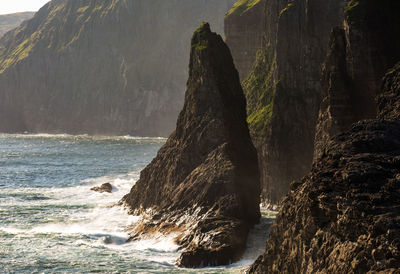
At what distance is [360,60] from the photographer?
4134 centimetres

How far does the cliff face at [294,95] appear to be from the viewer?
5519 cm

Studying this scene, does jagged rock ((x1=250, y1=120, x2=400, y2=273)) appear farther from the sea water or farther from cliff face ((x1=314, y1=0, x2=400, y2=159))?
cliff face ((x1=314, y1=0, x2=400, y2=159))

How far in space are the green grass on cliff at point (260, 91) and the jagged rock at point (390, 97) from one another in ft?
97.9

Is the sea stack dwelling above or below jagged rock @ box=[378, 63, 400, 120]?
below

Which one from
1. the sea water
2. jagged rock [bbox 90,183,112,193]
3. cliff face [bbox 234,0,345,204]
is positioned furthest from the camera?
jagged rock [bbox 90,183,112,193]

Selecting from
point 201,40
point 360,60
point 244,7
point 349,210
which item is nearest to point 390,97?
point 360,60

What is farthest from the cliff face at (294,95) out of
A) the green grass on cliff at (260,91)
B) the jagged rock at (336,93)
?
the jagged rock at (336,93)

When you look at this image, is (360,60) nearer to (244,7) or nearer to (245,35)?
(245,35)

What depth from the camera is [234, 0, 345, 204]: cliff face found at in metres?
55.2

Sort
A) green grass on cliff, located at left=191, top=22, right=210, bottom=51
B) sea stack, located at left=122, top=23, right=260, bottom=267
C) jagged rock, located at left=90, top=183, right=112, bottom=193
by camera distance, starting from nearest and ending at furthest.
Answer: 1. sea stack, located at left=122, top=23, right=260, bottom=267
2. green grass on cliff, located at left=191, top=22, right=210, bottom=51
3. jagged rock, located at left=90, top=183, right=112, bottom=193

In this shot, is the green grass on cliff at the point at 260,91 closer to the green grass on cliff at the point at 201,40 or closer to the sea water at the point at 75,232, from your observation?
the green grass on cliff at the point at 201,40

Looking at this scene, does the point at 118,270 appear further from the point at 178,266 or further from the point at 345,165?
the point at 345,165

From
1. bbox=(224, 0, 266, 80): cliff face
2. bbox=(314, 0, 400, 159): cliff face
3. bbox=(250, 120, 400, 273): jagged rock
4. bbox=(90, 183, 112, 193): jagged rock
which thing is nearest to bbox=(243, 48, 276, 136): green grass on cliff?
bbox=(224, 0, 266, 80): cliff face

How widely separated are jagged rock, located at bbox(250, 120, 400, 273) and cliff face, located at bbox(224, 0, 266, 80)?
212ft
